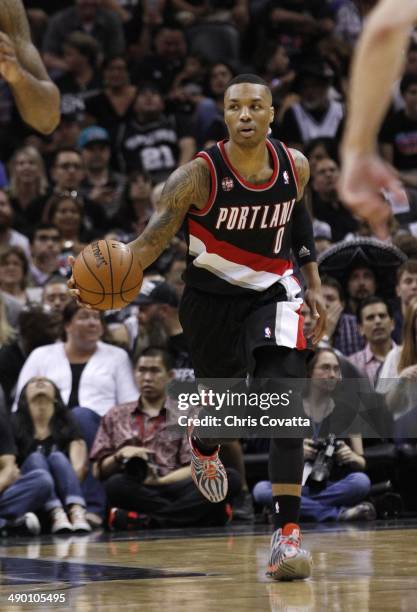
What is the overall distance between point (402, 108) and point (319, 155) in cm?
186

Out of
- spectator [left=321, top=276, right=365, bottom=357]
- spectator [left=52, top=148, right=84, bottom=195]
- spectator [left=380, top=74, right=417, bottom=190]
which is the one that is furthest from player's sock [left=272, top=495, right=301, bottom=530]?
spectator [left=380, top=74, right=417, bottom=190]

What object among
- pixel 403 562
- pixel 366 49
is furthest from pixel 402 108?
pixel 366 49

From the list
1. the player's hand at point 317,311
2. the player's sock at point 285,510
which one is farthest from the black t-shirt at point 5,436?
A: the player's sock at point 285,510

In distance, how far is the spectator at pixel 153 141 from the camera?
13656 mm

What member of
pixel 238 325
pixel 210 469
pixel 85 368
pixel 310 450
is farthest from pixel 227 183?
pixel 85 368

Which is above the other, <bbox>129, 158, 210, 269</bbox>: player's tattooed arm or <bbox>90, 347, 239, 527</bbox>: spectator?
<bbox>129, 158, 210, 269</bbox>: player's tattooed arm

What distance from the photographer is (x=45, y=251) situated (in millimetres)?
11391

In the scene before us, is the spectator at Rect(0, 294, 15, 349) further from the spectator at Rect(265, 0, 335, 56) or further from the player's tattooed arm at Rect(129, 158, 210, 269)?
the spectator at Rect(265, 0, 335, 56)

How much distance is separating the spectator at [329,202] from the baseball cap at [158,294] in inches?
93.7

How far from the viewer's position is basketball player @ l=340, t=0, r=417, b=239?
299 centimetres

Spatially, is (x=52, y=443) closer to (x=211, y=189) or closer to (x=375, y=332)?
(x=375, y=332)

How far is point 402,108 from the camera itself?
1362cm

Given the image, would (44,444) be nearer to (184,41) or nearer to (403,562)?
(403,562)

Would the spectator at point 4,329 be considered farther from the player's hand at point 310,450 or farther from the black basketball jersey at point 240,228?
the black basketball jersey at point 240,228
